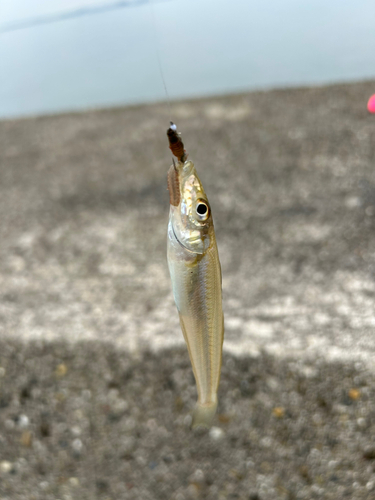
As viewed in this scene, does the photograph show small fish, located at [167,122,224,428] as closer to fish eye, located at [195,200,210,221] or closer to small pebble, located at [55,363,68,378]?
fish eye, located at [195,200,210,221]

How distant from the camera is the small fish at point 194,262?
158 centimetres

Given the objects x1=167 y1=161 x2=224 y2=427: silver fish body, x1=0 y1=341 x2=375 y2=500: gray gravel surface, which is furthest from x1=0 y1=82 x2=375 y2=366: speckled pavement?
x1=167 y1=161 x2=224 y2=427: silver fish body

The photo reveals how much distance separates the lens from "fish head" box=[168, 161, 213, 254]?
1571 millimetres

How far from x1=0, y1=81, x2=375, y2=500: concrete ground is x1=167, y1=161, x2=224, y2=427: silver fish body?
1.06 metres

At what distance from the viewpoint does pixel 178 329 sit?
124 inches

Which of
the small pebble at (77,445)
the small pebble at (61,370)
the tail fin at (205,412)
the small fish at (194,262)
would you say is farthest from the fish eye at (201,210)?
the small pebble at (61,370)

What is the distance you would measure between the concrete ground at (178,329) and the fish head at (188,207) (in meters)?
1.45

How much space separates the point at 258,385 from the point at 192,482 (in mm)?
674

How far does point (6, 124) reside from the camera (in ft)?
23.7

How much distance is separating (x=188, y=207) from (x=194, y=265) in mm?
215

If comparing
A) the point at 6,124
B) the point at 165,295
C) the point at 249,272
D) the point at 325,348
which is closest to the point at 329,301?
the point at 325,348

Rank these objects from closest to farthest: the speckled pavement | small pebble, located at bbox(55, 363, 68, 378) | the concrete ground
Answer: the concrete ground
small pebble, located at bbox(55, 363, 68, 378)
the speckled pavement

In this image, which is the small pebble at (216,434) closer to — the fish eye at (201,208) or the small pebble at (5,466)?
the small pebble at (5,466)

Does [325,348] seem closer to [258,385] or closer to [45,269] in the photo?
[258,385]
